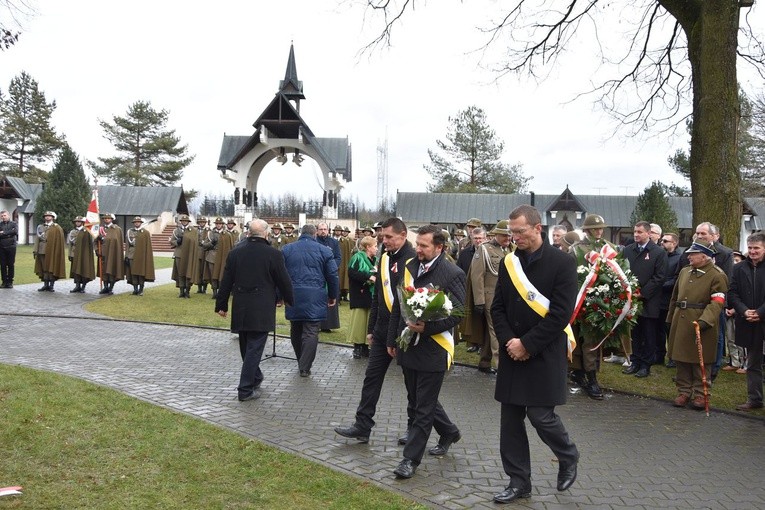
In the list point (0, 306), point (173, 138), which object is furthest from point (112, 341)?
point (173, 138)

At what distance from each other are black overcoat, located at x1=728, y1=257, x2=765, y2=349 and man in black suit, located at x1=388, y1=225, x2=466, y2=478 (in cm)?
451

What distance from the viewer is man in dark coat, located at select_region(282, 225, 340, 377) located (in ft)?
29.7

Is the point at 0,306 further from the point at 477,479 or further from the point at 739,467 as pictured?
the point at 739,467

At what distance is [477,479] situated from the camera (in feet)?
17.7

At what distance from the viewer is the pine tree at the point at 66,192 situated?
155 ft

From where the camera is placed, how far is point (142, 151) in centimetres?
6625

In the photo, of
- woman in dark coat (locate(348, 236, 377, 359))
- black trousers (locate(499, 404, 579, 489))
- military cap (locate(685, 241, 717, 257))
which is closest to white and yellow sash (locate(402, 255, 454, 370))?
black trousers (locate(499, 404, 579, 489))

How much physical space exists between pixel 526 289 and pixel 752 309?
185 inches

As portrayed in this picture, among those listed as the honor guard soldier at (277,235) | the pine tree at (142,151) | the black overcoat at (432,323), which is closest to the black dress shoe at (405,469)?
the black overcoat at (432,323)

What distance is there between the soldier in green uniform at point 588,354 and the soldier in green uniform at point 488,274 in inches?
41.2

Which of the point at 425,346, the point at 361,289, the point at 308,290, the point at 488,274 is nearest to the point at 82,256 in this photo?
the point at 361,289

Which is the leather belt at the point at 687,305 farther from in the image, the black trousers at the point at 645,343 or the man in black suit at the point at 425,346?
the man in black suit at the point at 425,346

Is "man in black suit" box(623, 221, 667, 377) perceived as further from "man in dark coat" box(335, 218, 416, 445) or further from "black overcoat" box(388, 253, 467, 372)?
"black overcoat" box(388, 253, 467, 372)

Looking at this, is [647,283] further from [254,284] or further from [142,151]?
[142,151]
